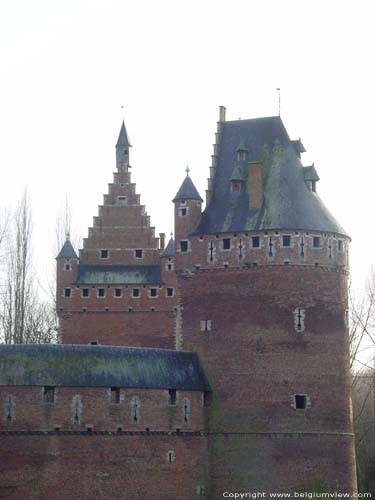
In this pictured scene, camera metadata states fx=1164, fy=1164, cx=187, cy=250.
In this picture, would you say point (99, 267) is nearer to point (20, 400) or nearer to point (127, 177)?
point (127, 177)

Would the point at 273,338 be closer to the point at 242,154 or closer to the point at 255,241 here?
the point at 255,241

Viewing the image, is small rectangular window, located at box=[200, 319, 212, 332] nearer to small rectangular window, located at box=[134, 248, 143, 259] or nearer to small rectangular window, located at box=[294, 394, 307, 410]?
small rectangular window, located at box=[294, 394, 307, 410]

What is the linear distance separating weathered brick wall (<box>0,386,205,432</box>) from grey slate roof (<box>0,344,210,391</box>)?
1.18 ft

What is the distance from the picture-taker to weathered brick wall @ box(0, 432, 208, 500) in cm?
4894

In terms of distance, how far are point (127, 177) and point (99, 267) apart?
19.1 ft

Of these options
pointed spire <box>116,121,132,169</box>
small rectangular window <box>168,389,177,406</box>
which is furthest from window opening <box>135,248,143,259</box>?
small rectangular window <box>168,389,177,406</box>

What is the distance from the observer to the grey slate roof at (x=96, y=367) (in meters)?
49.9

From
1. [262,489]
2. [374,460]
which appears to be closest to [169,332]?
[374,460]

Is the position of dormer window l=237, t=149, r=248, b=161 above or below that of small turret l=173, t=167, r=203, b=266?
above

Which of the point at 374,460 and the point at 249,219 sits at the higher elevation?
the point at 249,219

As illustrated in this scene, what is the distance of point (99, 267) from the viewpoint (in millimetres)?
70375

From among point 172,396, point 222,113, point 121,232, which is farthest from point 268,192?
point 121,232

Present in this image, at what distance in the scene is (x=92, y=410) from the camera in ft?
165

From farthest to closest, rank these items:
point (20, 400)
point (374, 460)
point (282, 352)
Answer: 1. point (374, 460)
2. point (282, 352)
3. point (20, 400)
